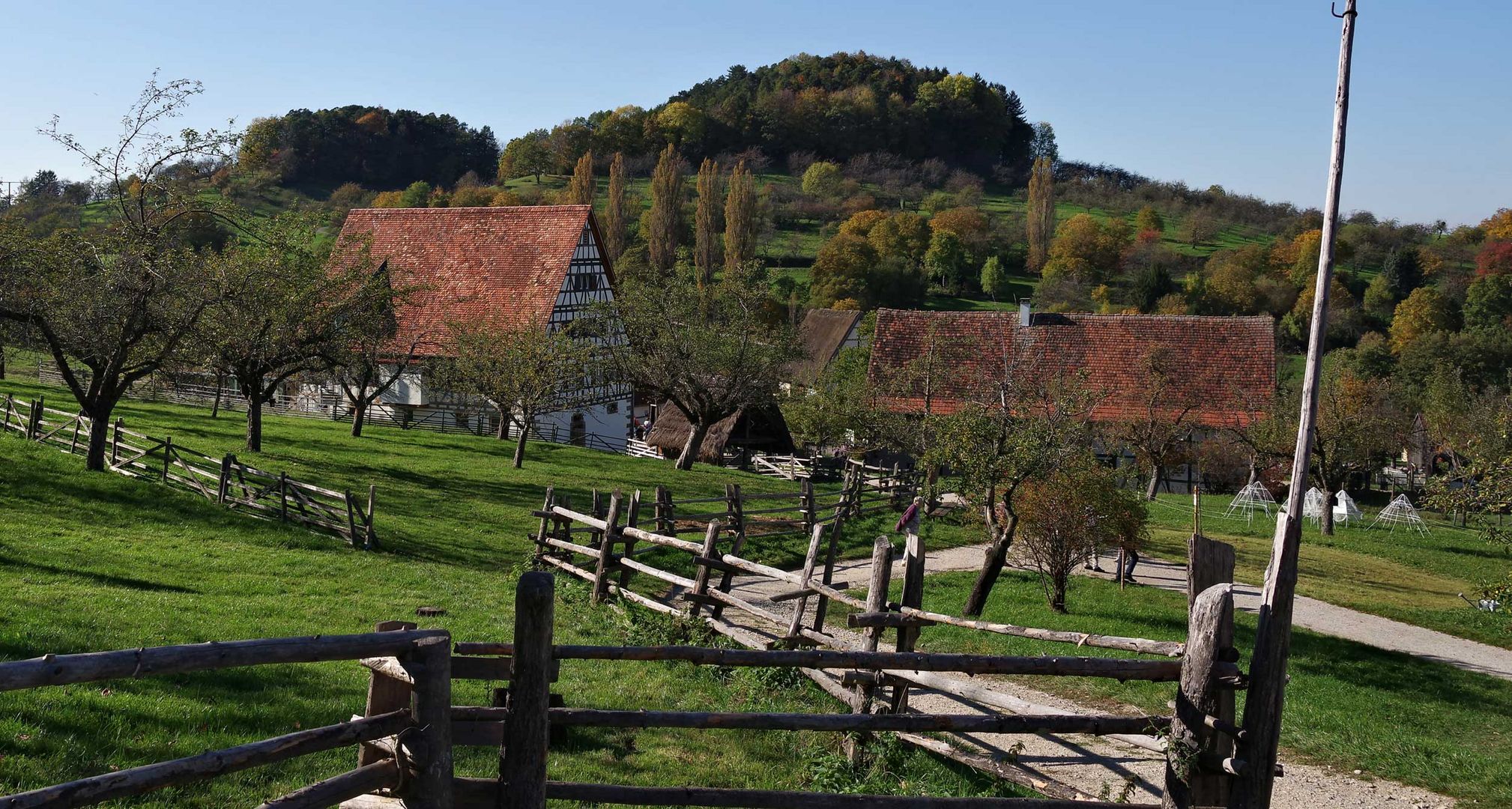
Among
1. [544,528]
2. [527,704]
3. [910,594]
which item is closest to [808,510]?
[544,528]

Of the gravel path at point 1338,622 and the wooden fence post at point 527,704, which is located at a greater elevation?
the wooden fence post at point 527,704

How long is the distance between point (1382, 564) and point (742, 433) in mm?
20998

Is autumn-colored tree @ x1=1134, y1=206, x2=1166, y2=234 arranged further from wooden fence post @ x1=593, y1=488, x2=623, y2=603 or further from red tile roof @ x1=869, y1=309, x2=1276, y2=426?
wooden fence post @ x1=593, y1=488, x2=623, y2=603

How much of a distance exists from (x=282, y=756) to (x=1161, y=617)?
14.5 m

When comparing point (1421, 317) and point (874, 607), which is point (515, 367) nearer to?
point (874, 607)

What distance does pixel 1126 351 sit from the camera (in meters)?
43.1

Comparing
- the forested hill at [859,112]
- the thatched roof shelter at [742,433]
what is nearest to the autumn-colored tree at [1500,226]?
the forested hill at [859,112]

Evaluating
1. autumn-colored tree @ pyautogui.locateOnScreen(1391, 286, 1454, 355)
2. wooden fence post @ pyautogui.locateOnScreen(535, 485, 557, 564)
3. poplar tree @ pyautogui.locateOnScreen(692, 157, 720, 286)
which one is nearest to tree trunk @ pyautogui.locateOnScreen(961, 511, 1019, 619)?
wooden fence post @ pyautogui.locateOnScreen(535, 485, 557, 564)

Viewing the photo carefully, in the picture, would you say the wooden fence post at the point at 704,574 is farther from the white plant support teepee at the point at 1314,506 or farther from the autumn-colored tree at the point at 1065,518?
the white plant support teepee at the point at 1314,506

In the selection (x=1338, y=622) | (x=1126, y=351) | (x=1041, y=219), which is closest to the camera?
(x=1338, y=622)

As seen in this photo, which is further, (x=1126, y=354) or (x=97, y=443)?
(x=1126, y=354)

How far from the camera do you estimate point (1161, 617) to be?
53.6ft

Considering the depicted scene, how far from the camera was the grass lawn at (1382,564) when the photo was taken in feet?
61.1

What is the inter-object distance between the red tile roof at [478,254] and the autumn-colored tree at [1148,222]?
6657 centimetres
